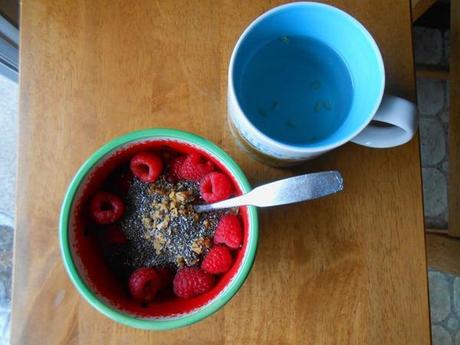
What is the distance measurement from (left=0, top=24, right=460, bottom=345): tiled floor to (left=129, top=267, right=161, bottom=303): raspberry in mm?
777

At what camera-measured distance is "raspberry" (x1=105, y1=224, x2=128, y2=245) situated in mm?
508

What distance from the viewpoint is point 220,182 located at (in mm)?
475

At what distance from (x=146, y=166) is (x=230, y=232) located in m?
0.12

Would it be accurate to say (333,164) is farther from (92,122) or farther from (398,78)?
(92,122)

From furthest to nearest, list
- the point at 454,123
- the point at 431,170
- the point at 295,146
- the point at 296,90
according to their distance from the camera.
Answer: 1. the point at 431,170
2. the point at 454,123
3. the point at 296,90
4. the point at 295,146

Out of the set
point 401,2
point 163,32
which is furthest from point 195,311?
point 401,2

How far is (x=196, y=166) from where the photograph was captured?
19.3 inches

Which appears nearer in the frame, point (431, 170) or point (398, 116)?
point (398, 116)

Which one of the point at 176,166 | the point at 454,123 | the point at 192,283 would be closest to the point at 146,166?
the point at 176,166

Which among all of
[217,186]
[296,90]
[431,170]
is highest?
[431,170]

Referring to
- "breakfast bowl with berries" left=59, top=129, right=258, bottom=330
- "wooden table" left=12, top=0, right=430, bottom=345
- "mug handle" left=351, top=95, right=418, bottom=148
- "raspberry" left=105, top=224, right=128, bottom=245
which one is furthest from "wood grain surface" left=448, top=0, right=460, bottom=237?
"raspberry" left=105, top=224, right=128, bottom=245

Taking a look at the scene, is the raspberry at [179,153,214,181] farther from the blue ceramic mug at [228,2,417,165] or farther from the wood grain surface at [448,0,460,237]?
the wood grain surface at [448,0,460,237]

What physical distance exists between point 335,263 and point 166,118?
275 mm

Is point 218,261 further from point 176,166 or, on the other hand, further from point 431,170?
point 431,170
